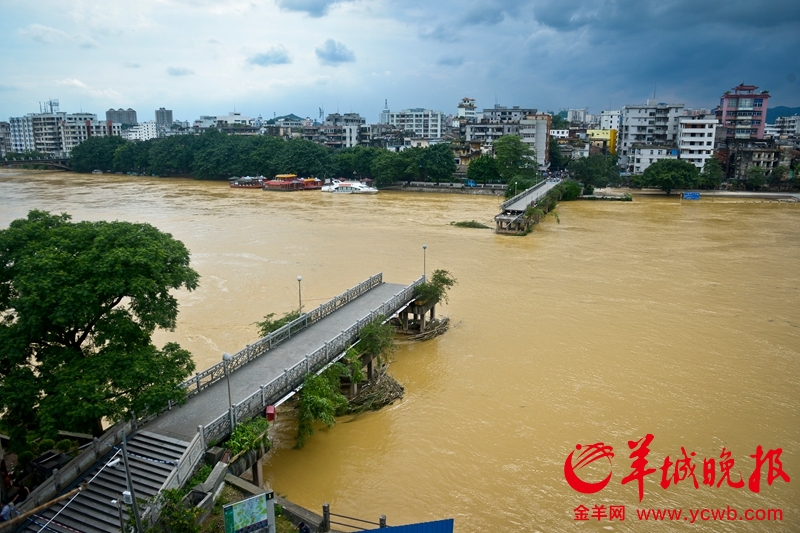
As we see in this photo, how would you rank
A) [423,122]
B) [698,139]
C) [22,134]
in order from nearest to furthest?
[698,139] → [423,122] → [22,134]

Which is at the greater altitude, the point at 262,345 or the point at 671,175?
the point at 671,175

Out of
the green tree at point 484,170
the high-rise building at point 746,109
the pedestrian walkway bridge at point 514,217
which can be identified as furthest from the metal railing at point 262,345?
the high-rise building at point 746,109

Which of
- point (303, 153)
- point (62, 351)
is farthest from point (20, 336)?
point (303, 153)

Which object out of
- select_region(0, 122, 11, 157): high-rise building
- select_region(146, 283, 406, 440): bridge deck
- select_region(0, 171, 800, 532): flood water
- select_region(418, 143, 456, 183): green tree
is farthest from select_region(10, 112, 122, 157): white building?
select_region(146, 283, 406, 440): bridge deck

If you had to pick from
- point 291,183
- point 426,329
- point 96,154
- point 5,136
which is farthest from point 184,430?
point 5,136

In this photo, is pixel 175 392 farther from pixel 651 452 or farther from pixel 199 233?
pixel 199 233

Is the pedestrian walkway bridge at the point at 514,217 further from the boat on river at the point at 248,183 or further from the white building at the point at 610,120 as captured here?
the white building at the point at 610,120

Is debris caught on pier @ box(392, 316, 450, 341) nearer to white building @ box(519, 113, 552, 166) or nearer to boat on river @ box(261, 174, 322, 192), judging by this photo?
boat on river @ box(261, 174, 322, 192)

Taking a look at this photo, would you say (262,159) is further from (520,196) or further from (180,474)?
(180,474)
